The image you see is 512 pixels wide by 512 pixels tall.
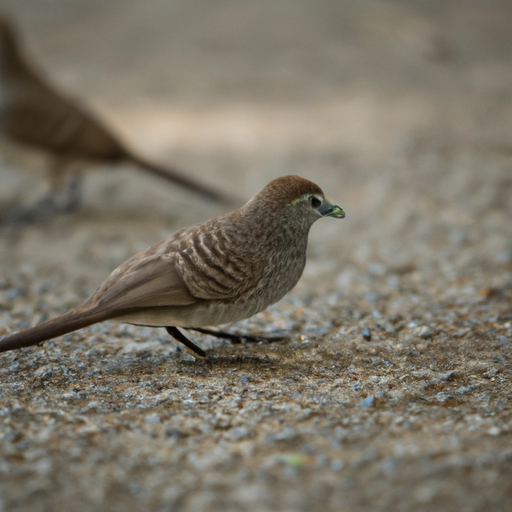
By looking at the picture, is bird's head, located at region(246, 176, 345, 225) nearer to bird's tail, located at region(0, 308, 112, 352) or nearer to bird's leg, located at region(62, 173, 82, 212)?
bird's tail, located at region(0, 308, 112, 352)

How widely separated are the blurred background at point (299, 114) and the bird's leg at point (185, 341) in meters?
1.58

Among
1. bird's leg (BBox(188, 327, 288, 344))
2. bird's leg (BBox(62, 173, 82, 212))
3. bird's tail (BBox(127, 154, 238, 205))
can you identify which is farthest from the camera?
bird's leg (BBox(62, 173, 82, 212))

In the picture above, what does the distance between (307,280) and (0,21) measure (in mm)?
3882

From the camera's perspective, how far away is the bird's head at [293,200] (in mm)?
2955

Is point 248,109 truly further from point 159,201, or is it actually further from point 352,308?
point 352,308

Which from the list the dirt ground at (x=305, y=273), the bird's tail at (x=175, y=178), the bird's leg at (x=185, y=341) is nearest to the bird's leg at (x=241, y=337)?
the dirt ground at (x=305, y=273)

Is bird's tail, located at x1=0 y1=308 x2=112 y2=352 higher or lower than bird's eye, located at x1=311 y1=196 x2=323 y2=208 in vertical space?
lower

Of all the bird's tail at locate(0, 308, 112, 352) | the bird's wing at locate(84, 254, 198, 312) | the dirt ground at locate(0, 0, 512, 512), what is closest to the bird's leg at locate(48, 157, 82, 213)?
the dirt ground at locate(0, 0, 512, 512)

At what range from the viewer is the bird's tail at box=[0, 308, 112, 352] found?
2.63 m

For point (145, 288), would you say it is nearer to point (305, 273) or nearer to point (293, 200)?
point (293, 200)

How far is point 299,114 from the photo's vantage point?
743 cm

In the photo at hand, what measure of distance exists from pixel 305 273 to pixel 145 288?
2.05 m

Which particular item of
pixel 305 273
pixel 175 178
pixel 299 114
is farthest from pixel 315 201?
pixel 299 114

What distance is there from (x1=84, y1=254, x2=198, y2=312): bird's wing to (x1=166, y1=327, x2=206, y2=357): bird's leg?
28cm
